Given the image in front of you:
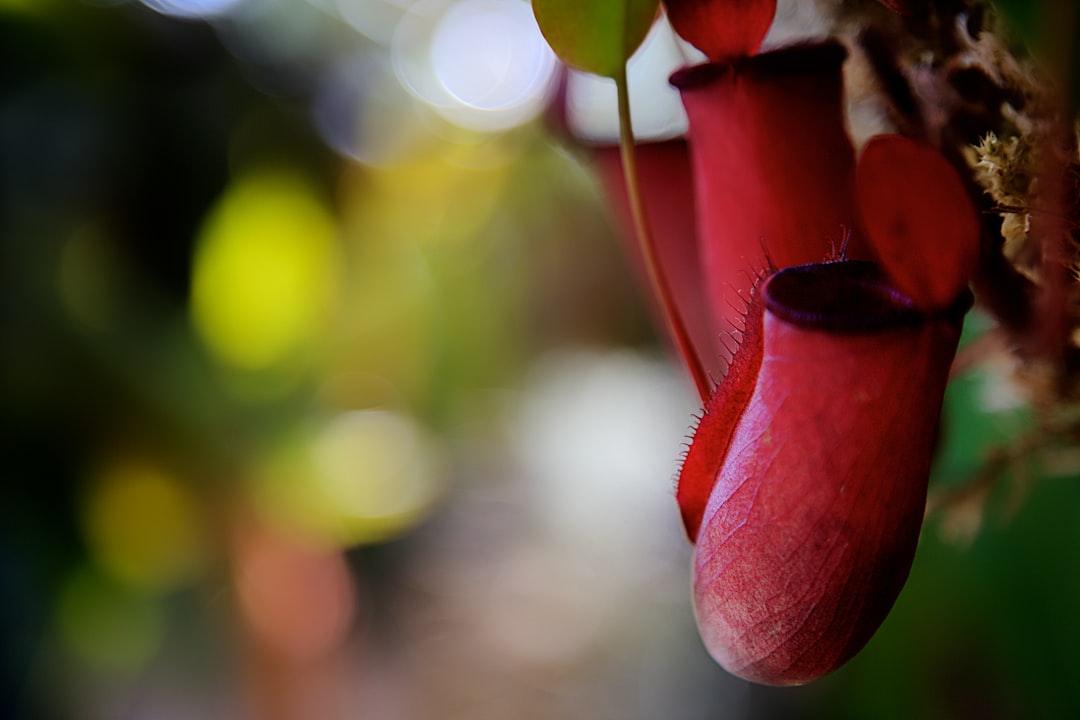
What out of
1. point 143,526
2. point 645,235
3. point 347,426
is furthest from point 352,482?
point 645,235


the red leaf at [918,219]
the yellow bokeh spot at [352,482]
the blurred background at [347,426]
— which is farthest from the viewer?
the yellow bokeh spot at [352,482]

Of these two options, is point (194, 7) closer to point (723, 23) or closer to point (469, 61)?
point (469, 61)

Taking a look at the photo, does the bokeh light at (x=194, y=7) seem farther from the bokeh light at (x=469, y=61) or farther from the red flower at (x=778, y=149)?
the red flower at (x=778, y=149)

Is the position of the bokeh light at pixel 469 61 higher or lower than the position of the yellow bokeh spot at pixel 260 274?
higher

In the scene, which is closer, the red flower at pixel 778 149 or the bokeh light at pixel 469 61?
the red flower at pixel 778 149

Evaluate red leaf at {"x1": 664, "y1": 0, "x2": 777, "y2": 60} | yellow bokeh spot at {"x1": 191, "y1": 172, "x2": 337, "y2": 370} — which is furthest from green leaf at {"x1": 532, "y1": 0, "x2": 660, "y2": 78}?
yellow bokeh spot at {"x1": 191, "y1": 172, "x2": 337, "y2": 370}

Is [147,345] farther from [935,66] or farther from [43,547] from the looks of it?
[935,66]

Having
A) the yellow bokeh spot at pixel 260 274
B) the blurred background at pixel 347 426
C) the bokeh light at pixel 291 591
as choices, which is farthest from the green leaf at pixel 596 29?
the bokeh light at pixel 291 591

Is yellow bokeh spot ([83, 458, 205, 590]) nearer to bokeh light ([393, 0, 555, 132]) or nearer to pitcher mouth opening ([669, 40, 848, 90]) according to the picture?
bokeh light ([393, 0, 555, 132])
